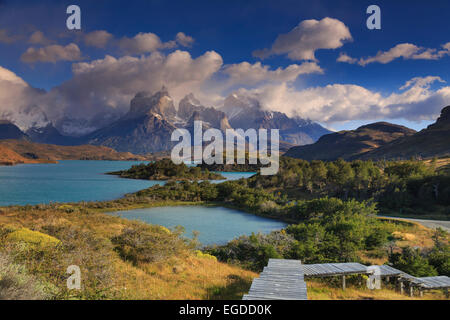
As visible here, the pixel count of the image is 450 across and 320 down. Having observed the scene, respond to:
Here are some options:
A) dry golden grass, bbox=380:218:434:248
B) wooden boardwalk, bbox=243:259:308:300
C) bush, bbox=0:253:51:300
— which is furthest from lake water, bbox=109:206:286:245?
bush, bbox=0:253:51:300

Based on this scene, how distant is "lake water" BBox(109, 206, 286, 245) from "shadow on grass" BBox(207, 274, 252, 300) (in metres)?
19.8

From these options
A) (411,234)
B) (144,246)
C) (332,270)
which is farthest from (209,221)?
(332,270)

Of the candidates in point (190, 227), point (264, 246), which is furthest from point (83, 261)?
point (190, 227)

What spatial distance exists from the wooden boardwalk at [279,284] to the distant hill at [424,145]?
148164mm

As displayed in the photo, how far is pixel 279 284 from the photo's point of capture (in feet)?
26.1

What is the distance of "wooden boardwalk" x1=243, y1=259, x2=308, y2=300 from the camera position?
692cm

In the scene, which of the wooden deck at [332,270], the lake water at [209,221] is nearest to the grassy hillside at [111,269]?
the wooden deck at [332,270]

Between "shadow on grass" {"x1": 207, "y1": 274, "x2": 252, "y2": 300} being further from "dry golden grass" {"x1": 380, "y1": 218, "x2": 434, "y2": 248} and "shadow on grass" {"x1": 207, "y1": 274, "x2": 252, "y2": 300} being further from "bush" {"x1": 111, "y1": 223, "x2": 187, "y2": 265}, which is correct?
"dry golden grass" {"x1": 380, "y1": 218, "x2": 434, "y2": 248}

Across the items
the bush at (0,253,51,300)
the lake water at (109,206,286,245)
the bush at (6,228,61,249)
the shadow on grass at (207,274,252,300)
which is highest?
the bush at (0,253,51,300)

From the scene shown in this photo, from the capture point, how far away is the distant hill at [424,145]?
135m

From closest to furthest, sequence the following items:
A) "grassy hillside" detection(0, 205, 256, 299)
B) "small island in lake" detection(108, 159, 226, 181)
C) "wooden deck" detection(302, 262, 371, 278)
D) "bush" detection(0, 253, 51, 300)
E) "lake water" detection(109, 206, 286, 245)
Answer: "bush" detection(0, 253, 51, 300) < "grassy hillside" detection(0, 205, 256, 299) < "wooden deck" detection(302, 262, 371, 278) < "lake water" detection(109, 206, 286, 245) < "small island in lake" detection(108, 159, 226, 181)

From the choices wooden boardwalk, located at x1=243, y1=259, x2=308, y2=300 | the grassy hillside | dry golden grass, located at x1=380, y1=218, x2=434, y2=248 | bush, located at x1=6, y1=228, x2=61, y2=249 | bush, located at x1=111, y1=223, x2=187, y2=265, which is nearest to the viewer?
wooden boardwalk, located at x1=243, y1=259, x2=308, y2=300
